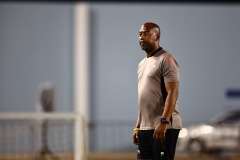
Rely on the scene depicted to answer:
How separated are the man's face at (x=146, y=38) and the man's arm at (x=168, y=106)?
10.0 inches

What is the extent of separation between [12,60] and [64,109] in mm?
2010

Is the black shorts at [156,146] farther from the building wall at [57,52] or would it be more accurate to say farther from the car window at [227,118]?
the building wall at [57,52]

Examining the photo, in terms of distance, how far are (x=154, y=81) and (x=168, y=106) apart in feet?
0.64

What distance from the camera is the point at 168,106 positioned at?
396 centimetres

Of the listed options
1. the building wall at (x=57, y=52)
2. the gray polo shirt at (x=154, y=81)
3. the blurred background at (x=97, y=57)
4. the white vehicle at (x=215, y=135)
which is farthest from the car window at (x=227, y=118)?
the gray polo shirt at (x=154, y=81)

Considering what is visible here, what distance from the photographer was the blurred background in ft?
54.2

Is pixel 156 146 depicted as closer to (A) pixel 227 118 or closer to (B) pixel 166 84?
(B) pixel 166 84

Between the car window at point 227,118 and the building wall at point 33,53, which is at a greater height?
the building wall at point 33,53

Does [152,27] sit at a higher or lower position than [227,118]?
higher

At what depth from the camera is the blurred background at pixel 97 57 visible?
651 inches

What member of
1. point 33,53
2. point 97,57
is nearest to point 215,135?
point 97,57

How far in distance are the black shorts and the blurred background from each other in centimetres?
1205

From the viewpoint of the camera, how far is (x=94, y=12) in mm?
18578

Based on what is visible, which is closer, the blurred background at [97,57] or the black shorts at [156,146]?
the black shorts at [156,146]
